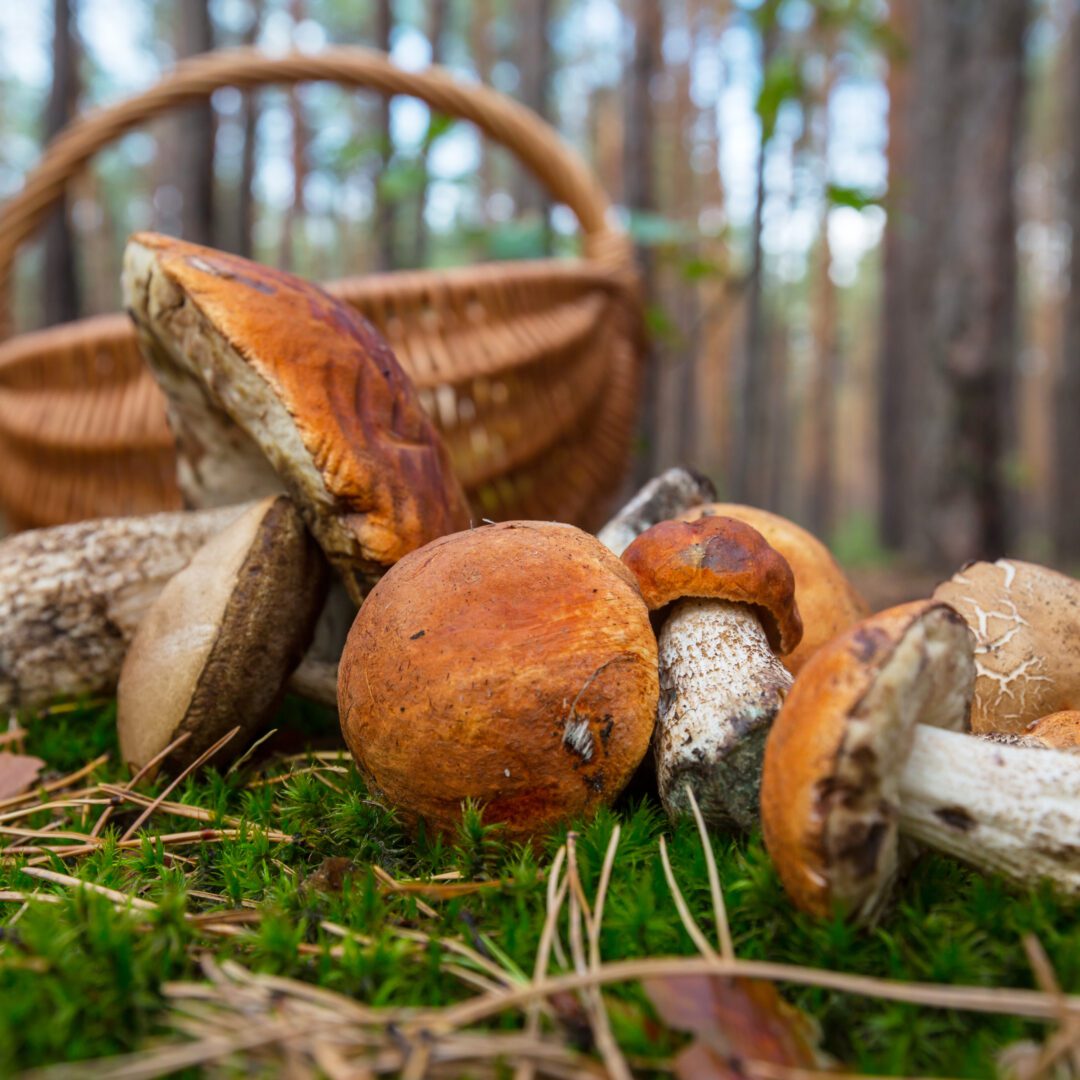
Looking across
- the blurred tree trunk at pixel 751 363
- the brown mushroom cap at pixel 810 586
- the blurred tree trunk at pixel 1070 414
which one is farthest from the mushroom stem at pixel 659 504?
the blurred tree trunk at pixel 1070 414

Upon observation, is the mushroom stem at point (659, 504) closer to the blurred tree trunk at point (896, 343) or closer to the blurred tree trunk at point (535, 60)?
the blurred tree trunk at point (535, 60)

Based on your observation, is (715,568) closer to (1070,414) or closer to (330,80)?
(330,80)

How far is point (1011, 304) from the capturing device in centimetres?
500

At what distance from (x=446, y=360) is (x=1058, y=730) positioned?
5.82ft

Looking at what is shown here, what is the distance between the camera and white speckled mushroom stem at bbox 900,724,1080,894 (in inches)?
39.8

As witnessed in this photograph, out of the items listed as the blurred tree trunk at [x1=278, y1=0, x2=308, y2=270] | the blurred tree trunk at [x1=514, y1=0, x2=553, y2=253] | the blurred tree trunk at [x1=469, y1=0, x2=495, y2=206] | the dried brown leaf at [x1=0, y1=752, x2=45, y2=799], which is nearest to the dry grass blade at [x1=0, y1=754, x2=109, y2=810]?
the dried brown leaf at [x1=0, y1=752, x2=45, y2=799]

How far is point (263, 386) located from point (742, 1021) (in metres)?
1.21

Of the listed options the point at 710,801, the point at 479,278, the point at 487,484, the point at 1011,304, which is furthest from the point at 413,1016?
the point at 1011,304

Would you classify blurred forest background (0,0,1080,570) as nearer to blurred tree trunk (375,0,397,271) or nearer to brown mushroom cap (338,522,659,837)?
blurred tree trunk (375,0,397,271)

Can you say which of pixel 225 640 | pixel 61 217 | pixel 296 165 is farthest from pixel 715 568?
pixel 296 165

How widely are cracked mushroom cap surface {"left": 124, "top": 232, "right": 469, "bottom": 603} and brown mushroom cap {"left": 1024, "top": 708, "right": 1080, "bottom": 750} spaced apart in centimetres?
106

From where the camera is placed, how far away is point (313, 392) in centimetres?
149

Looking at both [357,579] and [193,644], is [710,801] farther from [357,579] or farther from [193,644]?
[193,644]

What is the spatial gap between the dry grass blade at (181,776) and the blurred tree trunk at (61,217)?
13.4ft
